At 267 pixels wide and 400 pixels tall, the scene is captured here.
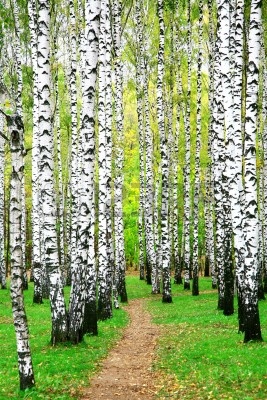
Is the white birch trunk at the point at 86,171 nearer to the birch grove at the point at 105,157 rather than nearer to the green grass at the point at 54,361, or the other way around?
the birch grove at the point at 105,157

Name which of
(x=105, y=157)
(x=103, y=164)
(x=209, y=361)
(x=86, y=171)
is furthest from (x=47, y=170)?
(x=209, y=361)

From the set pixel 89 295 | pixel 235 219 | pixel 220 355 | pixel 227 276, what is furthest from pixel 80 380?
pixel 227 276

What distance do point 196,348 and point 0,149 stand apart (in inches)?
809

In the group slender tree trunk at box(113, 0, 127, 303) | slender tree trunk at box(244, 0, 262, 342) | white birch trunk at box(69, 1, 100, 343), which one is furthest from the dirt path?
slender tree trunk at box(113, 0, 127, 303)

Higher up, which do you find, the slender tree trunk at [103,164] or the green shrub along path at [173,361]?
the slender tree trunk at [103,164]

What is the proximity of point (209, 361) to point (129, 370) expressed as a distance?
1.86 m

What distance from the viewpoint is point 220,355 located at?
10547 mm

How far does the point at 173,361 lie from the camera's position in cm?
1072

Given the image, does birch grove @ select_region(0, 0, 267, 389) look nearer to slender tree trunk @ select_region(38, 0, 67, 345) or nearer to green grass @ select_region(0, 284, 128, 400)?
slender tree trunk @ select_region(38, 0, 67, 345)

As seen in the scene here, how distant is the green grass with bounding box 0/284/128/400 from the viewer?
8.34 metres

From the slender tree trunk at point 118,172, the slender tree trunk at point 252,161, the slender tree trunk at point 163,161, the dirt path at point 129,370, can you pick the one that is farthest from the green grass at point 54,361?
the slender tree trunk at point 163,161

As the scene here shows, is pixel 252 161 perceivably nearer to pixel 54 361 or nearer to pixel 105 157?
pixel 105 157

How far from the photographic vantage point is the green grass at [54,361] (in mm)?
8344

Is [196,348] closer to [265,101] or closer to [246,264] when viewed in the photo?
[246,264]
